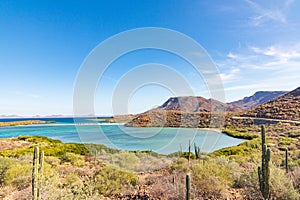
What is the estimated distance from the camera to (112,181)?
612 centimetres

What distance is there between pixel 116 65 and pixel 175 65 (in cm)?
266

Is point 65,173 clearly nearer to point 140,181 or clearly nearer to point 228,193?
point 140,181

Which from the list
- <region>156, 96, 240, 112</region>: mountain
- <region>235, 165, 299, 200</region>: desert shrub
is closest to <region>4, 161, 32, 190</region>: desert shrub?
<region>235, 165, 299, 200</region>: desert shrub

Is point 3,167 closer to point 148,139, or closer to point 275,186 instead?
point 275,186

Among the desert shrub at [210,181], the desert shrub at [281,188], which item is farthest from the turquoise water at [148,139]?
the desert shrub at [281,188]

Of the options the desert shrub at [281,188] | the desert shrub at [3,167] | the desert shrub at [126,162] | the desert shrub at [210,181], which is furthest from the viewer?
the desert shrub at [126,162]

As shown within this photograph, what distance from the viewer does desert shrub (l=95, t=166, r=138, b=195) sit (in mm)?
5868

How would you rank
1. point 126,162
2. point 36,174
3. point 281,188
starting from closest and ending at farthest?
point 36,174
point 281,188
point 126,162

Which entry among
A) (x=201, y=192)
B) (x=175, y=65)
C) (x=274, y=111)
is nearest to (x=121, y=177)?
(x=201, y=192)

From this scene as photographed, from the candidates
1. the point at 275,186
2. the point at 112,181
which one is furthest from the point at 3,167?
the point at 275,186

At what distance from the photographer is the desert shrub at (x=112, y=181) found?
587 centimetres

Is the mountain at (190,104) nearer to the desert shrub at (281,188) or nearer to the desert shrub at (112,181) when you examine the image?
the desert shrub at (281,188)

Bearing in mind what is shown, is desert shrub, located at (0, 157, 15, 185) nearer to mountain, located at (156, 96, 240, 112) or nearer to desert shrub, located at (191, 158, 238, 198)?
desert shrub, located at (191, 158, 238, 198)

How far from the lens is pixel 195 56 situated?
7453 millimetres
